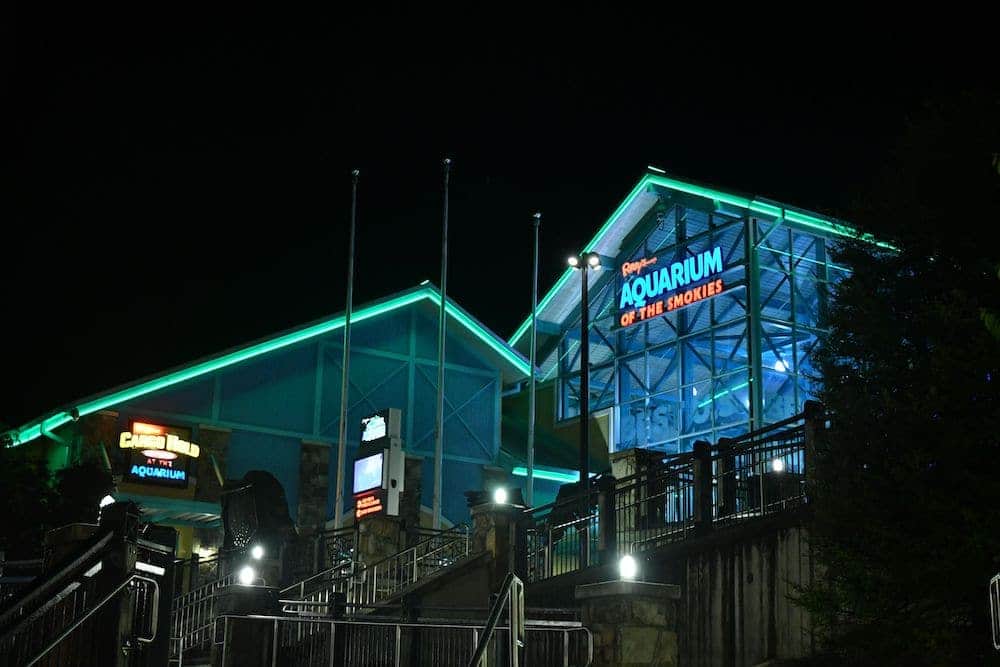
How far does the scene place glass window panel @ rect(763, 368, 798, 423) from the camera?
37.1m

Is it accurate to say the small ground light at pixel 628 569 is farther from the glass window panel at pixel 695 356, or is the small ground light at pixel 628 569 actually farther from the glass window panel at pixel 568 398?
the glass window panel at pixel 568 398

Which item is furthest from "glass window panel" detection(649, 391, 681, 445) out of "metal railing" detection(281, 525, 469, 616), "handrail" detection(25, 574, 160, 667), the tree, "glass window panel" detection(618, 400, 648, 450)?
"handrail" detection(25, 574, 160, 667)

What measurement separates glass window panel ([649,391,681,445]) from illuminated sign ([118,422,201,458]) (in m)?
15.4

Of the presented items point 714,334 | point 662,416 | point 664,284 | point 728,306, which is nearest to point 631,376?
point 662,416

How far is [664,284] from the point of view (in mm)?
38688

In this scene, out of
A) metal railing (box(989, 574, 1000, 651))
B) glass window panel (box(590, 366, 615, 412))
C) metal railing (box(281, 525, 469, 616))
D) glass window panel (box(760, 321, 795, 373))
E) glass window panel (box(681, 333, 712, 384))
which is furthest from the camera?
glass window panel (box(590, 366, 615, 412))

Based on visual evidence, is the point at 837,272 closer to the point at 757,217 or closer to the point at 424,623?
the point at 757,217

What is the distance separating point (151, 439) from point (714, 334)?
17.3 m

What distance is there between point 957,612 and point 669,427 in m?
28.8

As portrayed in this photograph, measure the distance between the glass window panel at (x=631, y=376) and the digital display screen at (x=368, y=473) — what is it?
1283cm

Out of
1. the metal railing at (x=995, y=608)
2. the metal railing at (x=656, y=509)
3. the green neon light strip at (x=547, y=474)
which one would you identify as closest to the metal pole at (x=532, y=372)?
the green neon light strip at (x=547, y=474)

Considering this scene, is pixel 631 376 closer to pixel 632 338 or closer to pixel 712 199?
pixel 632 338

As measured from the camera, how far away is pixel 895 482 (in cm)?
1155

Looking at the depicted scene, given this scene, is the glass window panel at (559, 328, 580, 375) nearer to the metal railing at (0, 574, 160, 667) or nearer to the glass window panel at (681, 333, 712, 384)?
the glass window panel at (681, 333, 712, 384)
